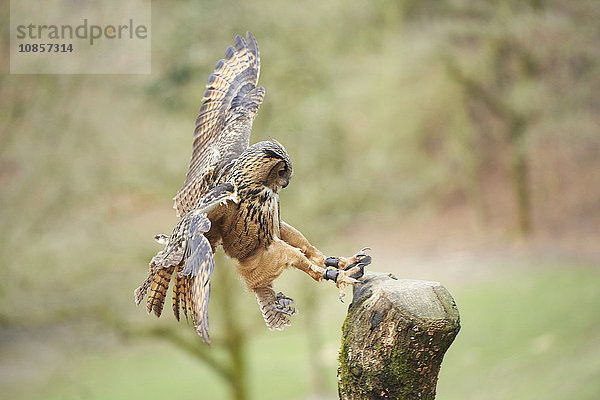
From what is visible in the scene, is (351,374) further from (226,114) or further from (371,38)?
(371,38)

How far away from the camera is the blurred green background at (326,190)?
884cm

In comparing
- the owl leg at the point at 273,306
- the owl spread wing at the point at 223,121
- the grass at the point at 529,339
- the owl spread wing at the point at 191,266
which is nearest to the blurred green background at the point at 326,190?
the grass at the point at 529,339

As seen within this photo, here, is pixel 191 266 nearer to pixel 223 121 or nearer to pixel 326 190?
pixel 223 121

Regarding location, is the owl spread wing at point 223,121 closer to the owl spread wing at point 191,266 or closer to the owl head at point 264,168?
the owl head at point 264,168

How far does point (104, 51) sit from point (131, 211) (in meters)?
2.47

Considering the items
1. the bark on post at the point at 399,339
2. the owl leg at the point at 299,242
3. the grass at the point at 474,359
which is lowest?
the bark on post at the point at 399,339

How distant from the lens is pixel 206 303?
2342 mm

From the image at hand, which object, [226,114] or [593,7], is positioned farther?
[593,7]

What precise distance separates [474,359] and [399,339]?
35.9 ft

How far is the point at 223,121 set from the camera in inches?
138

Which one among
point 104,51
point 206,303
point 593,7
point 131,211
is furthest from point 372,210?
point 206,303

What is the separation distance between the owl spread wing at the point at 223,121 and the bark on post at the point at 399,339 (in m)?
0.92

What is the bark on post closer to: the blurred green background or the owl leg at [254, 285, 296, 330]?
the owl leg at [254, 285, 296, 330]

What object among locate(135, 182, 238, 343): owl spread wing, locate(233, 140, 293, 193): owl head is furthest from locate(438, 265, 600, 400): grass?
locate(135, 182, 238, 343): owl spread wing
